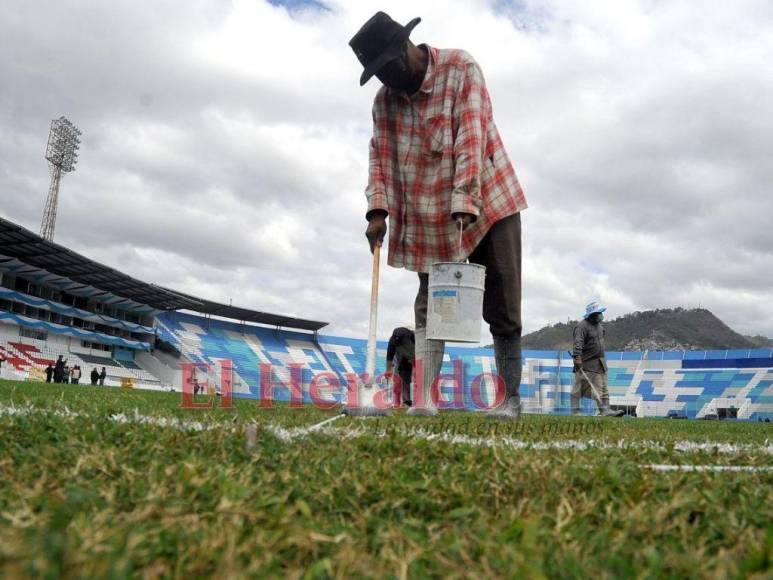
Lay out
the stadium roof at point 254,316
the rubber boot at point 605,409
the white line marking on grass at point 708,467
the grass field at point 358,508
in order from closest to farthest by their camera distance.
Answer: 1. the grass field at point 358,508
2. the white line marking on grass at point 708,467
3. the rubber boot at point 605,409
4. the stadium roof at point 254,316

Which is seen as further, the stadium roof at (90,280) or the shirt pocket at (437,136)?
the stadium roof at (90,280)

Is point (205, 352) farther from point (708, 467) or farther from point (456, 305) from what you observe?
point (708, 467)

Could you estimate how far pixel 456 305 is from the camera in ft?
11.5

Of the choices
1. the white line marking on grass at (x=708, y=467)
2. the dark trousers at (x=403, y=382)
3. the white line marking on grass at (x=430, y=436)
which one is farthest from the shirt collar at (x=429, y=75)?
the dark trousers at (x=403, y=382)

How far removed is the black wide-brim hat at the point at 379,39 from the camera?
3543mm

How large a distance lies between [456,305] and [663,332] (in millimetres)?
128122

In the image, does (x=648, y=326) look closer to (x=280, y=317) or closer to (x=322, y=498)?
(x=280, y=317)

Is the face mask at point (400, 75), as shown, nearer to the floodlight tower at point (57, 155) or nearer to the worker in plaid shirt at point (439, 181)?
the worker in plaid shirt at point (439, 181)

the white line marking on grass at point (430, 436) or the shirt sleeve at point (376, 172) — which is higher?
the shirt sleeve at point (376, 172)

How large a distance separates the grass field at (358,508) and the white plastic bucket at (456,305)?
1.52 meters

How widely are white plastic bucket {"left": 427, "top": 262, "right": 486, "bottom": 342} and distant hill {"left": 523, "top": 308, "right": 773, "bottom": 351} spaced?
112 m

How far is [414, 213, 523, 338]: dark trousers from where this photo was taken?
3914 mm

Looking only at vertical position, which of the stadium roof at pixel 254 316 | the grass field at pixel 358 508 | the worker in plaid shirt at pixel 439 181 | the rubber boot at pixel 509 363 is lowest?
the grass field at pixel 358 508

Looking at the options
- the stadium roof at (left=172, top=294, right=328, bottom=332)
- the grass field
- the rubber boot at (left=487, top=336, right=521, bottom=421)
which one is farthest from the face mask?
the stadium roof at (left=172, top=294, right=328, bottom=332)
